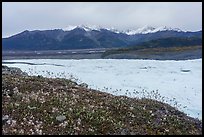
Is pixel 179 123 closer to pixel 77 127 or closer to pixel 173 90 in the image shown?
pixel 77 127

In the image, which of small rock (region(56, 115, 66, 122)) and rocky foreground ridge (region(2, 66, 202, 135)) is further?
small rock (region(56, 115, 66, 122))

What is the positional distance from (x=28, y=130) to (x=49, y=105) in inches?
94.4

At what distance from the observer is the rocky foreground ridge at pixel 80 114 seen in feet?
44.3

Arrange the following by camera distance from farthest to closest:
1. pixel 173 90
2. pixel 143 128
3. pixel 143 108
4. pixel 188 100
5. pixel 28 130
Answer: pixel 173 90
pixel 188 100
pixel 143 108
pixel 143 128
pixel 28 130

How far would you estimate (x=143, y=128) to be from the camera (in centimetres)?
1433

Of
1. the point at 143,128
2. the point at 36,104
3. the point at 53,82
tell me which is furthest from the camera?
the point at 53,82

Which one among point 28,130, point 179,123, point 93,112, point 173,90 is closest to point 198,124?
point 179,123

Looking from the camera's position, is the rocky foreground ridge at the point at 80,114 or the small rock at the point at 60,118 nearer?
the rocky foreground ridge at the point at 80,114

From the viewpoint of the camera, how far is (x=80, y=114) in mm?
14617

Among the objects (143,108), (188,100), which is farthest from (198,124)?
(188,100)

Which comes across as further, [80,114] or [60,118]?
[80,114]

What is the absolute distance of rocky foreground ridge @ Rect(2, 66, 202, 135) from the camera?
532 inches

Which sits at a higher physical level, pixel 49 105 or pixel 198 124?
pixel 49 105

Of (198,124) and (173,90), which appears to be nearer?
(198,124)
